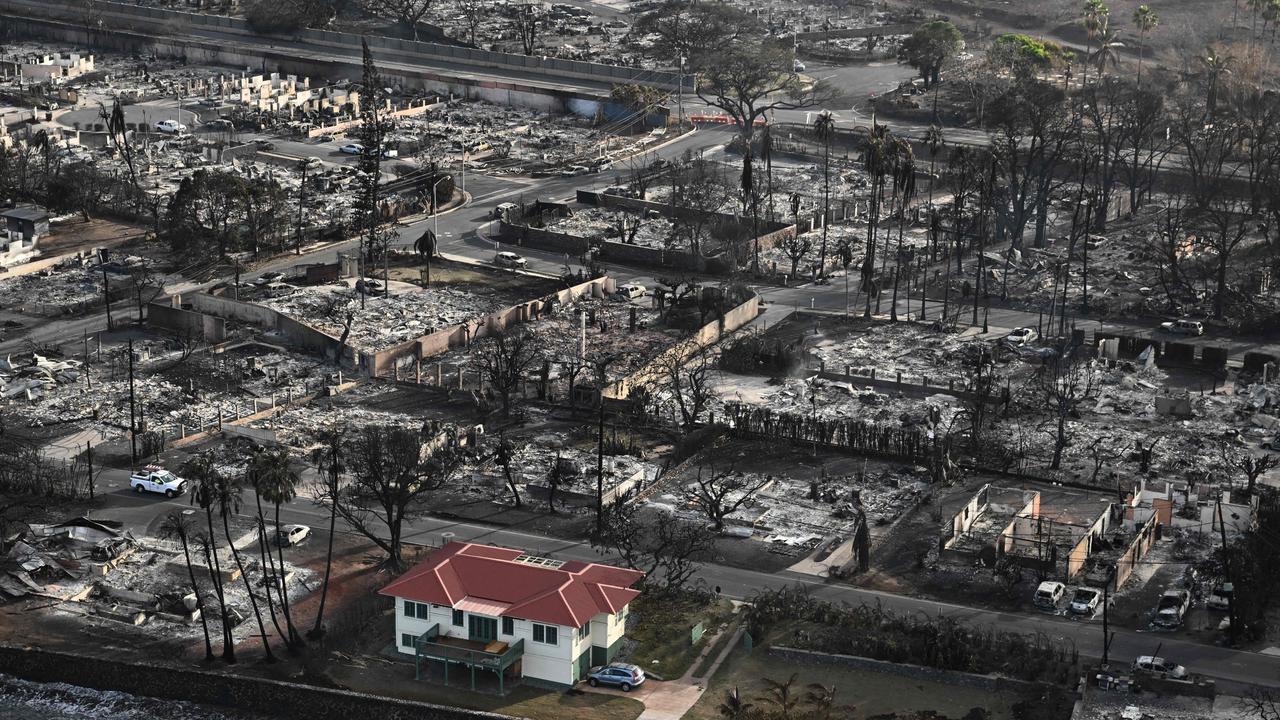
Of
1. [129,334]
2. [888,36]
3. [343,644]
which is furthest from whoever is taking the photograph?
[888,36]

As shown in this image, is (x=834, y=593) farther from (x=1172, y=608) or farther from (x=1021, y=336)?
(x=1021, y=336)

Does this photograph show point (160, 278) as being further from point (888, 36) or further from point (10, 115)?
point (888, 36)

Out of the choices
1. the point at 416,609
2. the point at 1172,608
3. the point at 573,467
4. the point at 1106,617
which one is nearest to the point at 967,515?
the point at 1172,608

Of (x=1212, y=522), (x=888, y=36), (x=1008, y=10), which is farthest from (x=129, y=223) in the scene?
(x=1008, y=10)

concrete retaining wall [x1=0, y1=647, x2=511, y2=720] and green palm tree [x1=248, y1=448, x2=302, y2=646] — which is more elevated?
green palm tree [x1=248, y1=448, x2=302, y2=646]

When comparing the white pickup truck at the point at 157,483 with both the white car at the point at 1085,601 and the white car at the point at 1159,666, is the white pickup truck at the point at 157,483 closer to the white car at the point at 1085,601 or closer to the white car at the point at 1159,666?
the white car at the point at 1085,601

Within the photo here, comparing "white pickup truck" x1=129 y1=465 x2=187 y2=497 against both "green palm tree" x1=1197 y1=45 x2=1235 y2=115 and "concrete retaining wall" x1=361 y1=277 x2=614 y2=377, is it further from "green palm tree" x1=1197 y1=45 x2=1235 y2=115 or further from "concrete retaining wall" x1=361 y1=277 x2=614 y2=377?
"green palm tree" x1=1197 y1=45 x2=1235 y2=115

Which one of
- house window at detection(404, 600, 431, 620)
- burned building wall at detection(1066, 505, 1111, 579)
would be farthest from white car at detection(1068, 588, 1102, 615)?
house window at detection(404, 600, 431, 620)
